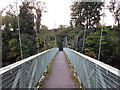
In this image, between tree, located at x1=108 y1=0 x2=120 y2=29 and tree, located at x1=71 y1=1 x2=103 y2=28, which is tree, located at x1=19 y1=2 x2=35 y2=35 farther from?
tree, located at x1=108 y1=0 x2=120 y2=29

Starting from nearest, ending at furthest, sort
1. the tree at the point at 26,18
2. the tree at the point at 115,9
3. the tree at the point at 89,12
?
the tree at the point at 115,9
the tree at the point at 89,12
the tree at the point at 26,18

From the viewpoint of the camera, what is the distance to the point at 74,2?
19.7m

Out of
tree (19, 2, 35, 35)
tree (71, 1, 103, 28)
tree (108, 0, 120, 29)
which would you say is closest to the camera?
tree (108, 0, 120, 29)

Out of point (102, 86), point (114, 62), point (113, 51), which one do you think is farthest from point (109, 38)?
point (102, 86)

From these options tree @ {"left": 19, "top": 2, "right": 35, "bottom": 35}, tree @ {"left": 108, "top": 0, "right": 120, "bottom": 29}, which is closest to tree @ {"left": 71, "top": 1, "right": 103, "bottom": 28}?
tree @ {"left": 108, "top": 0, "right": 120, "bottom": 29}

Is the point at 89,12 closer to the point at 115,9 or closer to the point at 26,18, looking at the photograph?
the point at 115,9

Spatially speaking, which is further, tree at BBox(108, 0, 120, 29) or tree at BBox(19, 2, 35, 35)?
Answer: tree at BBox(19, 2, 35, 35)

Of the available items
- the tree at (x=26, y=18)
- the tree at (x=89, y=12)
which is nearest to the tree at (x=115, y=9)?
the tree at (x=89, y=12)

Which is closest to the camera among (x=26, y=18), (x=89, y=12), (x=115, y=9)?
(x=115, y=9)

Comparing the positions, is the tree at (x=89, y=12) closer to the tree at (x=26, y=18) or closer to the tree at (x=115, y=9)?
the tree at (x=115, y=9)

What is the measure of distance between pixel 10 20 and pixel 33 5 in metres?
3.31

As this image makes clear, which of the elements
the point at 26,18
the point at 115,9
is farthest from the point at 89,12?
the point at 26,18

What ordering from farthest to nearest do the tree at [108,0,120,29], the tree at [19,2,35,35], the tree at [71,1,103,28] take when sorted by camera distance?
the tree at [19,2,35,35], the tree at [71,1,103,28], the tree at [108,0,120,29]

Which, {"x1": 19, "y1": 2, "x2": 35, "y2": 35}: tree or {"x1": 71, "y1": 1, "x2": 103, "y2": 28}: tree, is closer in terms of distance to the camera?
{"x1": 71, "y1": 1, "x2": 103, "y2": 28}: tree
